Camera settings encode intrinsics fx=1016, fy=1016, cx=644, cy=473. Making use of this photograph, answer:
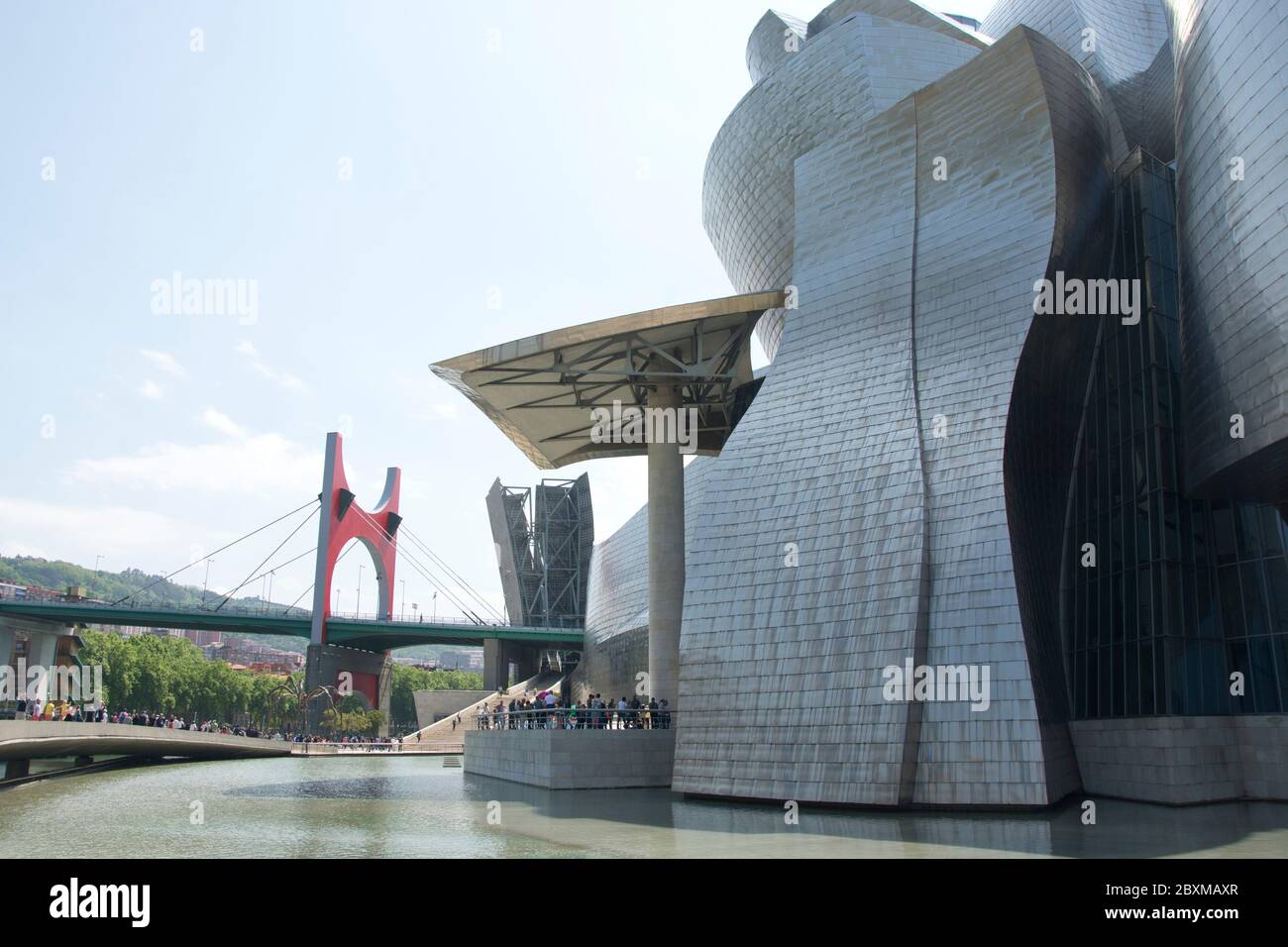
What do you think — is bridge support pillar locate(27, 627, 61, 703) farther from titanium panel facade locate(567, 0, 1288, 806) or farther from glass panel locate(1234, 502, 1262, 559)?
glass panel locate(1234, 502, 1262, 559)

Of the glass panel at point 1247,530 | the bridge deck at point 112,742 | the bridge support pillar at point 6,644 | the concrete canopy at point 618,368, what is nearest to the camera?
the glass panel at point 1247,530

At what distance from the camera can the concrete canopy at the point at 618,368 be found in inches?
997

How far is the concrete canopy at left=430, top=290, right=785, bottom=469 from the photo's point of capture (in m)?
25.3

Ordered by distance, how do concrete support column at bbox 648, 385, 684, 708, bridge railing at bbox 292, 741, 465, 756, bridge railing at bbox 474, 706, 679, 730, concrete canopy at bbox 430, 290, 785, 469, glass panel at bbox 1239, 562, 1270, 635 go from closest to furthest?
1. glass panel at bbox 1239, 562, 1270, 635
2. bridge railing at bbox 474, 706, 679, 730
3. concrete canopy at bbox 430, 290, 785, 469
4. concrete support column at bbox 648, 385, 684, 708
5. bridge railing at bbox 292, 741, 465, 756

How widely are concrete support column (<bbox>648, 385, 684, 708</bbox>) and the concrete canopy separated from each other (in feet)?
4.25

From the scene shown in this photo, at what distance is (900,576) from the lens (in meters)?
18.7

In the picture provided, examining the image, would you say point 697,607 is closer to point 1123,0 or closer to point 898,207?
point 898,207

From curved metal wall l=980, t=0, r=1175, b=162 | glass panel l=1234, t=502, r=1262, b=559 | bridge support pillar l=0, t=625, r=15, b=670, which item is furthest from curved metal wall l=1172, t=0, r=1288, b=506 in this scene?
bridge support pillar l=0, t=625, r=15, b=670

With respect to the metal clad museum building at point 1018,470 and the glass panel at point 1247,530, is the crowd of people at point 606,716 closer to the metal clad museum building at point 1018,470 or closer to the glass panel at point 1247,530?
the metal clad museum building at point 1018,470

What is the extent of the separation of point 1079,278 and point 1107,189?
2991mm

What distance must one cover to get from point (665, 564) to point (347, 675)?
5084cm

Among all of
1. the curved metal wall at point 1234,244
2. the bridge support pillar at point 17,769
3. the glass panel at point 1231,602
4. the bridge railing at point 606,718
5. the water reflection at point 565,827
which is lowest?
the bridge support pillar at point 17,769

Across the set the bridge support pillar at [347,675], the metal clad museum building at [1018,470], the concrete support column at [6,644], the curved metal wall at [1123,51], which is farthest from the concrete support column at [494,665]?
the metal clad museum building at [1018,470]

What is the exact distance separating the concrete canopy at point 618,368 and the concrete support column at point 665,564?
130 centimetres
